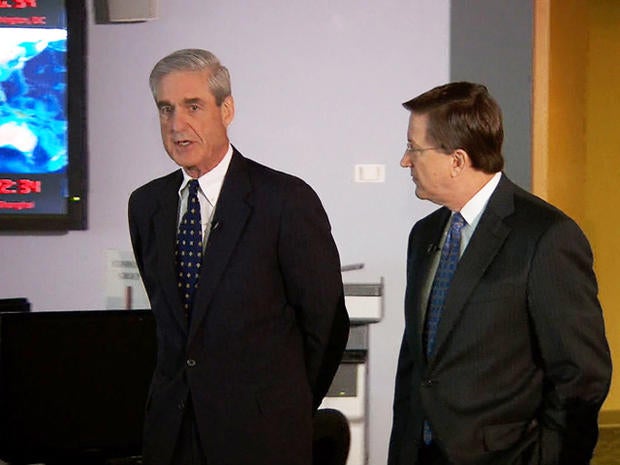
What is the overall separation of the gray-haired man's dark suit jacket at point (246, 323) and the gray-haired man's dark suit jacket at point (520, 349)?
260mm

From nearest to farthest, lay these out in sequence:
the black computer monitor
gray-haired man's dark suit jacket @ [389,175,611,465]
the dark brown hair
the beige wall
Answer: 1. gray-haired man's dark suit jacket @ [389,175,611,465]
2. the dark brown hair
3. the black computer monitor
4. the beige wall

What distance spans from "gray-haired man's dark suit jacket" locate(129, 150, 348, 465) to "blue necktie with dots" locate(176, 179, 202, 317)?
2 cm

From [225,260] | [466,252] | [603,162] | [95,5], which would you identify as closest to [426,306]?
[466,252]

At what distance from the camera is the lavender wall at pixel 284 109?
4.37m

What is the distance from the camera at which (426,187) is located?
1.93 meters

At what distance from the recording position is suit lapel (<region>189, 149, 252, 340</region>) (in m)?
1.88

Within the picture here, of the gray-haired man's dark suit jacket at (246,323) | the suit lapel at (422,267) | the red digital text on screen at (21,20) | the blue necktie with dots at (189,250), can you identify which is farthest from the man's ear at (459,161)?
the red digital text on screen at (21,20)

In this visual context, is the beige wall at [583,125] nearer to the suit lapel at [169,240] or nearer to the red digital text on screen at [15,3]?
the red digital text on screen at [15,3]

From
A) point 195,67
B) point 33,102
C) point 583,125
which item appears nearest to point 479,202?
point 195,67

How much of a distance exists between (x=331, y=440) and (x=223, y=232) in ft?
1.38

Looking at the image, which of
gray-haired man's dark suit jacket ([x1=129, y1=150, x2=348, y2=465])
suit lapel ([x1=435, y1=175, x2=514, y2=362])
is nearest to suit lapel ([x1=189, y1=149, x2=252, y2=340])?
gray-haired man's dark suit jacket ([x1=129, y1=150, x2=348, y2=465])

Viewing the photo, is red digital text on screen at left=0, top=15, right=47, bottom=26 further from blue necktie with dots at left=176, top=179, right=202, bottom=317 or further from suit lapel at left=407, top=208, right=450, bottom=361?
suit lapel at left=407, top=208, right=450, bottom=361

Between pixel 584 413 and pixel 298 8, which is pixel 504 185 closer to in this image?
pixel 584 413

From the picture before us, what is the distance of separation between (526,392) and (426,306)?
25cm
